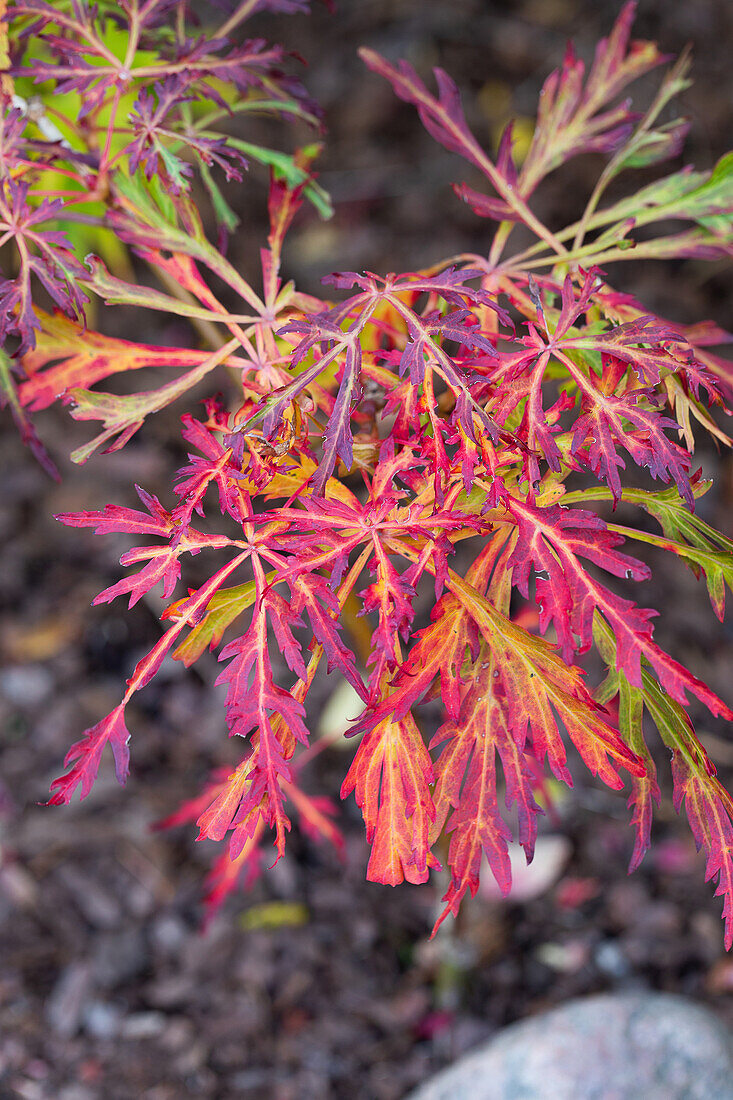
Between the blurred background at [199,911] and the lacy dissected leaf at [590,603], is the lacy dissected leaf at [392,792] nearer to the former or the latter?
the lacy dissected leaf at [590,603]

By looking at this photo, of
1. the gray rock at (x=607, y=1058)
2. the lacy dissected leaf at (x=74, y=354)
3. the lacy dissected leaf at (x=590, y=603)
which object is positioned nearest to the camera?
the lacy dissected leaf at (x=590, y=603)

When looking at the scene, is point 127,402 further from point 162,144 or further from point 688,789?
point 688,789

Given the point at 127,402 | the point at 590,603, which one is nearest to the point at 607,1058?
the point at 590,603

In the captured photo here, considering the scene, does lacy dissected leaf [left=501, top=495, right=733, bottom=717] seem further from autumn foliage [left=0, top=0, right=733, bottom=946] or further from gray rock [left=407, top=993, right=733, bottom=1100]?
gray rock [left=407, top=993, right=733, bottom=1100]

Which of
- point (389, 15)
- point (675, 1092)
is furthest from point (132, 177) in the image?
point (389, 15)

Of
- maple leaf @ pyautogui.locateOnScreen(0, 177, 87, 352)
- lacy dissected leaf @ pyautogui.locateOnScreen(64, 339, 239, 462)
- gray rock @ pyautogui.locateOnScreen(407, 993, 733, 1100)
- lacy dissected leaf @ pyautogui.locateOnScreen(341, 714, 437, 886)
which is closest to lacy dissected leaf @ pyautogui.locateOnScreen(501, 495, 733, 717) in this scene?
lacy dissected leaf @ pyautogui.locateOnScreen(341, 714, 437, 886)

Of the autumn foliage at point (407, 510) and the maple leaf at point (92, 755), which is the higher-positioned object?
the autumn foliage at point (407, 510)

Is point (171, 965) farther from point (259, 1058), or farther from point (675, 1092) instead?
point (675, 1092)

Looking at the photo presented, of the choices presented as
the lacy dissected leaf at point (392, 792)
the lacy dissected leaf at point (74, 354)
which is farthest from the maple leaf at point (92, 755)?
the lacy dissected leaf at point (74, 354)
